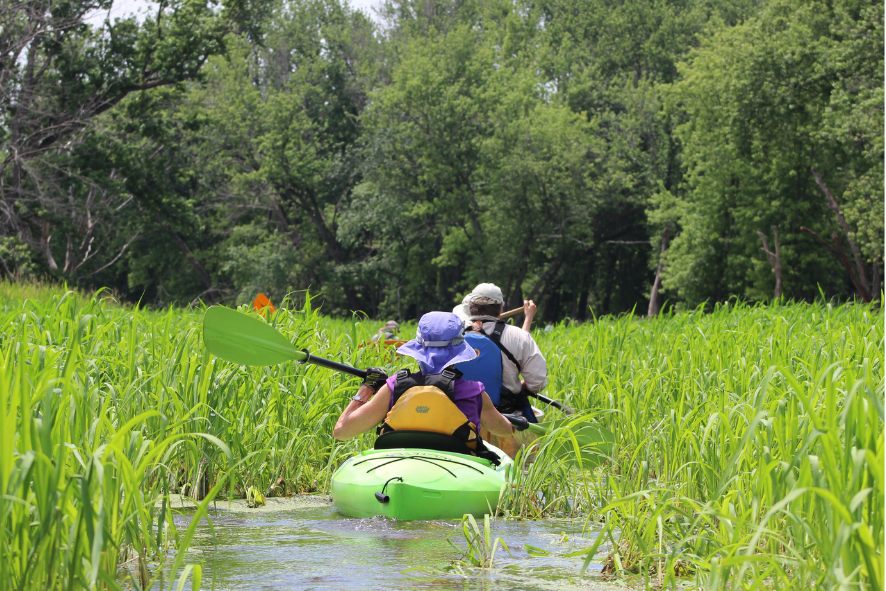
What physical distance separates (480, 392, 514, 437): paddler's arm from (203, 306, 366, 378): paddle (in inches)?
38.8

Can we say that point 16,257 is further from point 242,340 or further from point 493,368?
point 242,340

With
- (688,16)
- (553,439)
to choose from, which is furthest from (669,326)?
(688,16)

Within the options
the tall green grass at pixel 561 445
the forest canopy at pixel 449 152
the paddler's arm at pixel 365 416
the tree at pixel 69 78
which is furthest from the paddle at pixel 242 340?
the tree at pixel 69 78

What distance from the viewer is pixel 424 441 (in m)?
4.33

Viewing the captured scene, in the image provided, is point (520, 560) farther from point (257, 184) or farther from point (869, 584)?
point (257, 184)

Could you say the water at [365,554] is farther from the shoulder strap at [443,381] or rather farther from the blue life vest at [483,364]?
the blue life vest at [483,364]

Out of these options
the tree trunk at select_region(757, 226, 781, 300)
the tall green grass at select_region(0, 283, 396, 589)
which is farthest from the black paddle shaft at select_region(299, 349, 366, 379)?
the tree trunk at select_region(757, 226, 781, 300)

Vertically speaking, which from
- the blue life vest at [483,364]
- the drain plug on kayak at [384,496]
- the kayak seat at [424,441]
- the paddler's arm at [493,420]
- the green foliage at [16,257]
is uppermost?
the green foliage at [16,257]

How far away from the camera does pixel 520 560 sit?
11.0ft

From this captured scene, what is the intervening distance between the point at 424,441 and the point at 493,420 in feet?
1.48

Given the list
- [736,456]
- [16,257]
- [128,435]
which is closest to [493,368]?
[128,435]

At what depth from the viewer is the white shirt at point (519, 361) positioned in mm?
5688

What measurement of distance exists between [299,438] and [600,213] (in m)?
34.3

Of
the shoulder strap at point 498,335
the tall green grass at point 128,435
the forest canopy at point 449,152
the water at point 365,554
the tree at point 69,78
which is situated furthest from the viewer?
the forest canopy at point 449,152
